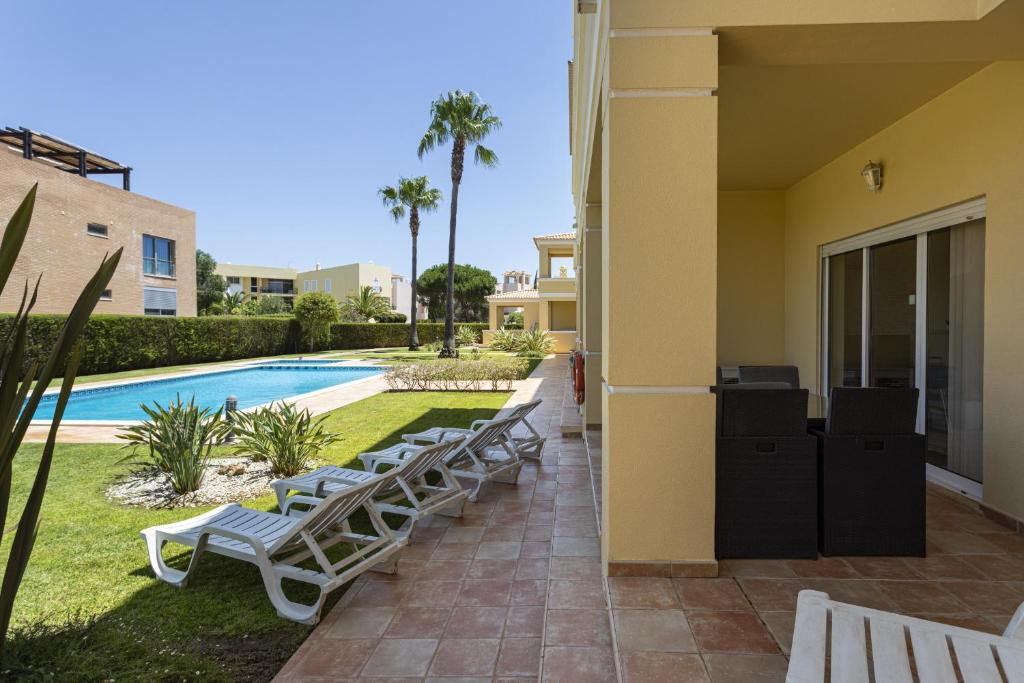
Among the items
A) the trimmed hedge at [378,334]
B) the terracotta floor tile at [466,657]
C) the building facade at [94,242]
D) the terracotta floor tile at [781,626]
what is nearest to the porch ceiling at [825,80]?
the terracotta floor tile at [781,626]

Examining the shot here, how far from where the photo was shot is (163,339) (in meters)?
20.6

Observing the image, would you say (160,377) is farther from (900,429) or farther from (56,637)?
(900,429)

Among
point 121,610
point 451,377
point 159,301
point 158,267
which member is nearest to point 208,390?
point 451,377

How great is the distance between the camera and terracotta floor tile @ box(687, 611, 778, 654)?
2.58 metres

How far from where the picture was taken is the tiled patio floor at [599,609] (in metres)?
2.61

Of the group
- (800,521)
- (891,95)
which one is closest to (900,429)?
(800,521)

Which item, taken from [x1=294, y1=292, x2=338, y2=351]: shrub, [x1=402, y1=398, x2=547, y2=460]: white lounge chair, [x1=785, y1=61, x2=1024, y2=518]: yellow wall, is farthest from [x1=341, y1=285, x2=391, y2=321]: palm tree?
[x1=785, y1=61, x2=1024, y2=518]: yellow wall

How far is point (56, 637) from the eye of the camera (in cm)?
226

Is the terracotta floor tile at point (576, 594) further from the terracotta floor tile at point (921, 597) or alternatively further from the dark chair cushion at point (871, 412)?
the dark chair cushion at point (871, 412)

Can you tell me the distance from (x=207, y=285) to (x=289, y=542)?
193ft

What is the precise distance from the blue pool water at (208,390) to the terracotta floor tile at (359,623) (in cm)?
860

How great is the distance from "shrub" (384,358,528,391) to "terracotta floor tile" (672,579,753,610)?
11.3 metres

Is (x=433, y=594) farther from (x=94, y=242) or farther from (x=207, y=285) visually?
(x=207, y=285)

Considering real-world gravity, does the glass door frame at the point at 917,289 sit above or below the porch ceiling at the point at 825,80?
below
